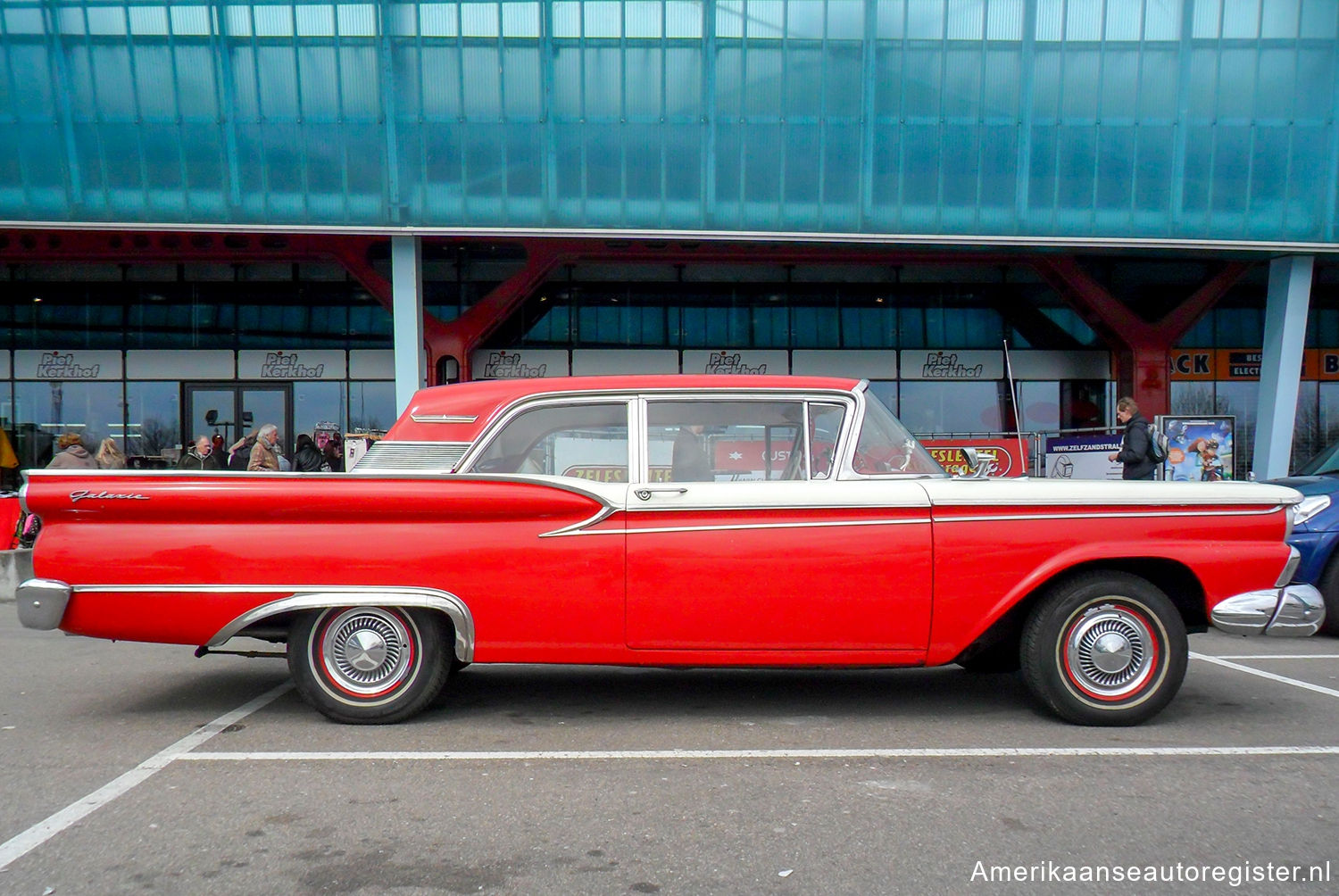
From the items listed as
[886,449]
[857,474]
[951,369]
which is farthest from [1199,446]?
[857,474]

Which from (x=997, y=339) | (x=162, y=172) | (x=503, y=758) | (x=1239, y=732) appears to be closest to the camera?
(x=503, y=758)

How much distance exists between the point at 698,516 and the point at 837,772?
4.23 feet

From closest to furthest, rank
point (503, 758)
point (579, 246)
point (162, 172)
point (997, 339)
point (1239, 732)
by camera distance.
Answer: point (503, 758)
point (1239, 732)
point (162, 172)
point (579, 246)
point (997, 339)

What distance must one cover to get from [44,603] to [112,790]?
112 cm

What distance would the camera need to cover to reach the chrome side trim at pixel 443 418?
5.01 metres

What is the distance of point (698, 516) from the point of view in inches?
183

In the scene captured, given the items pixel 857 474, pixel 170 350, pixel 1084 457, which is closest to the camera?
pixel 857 474

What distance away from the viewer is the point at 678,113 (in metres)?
18.2

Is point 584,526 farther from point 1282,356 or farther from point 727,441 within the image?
point 1282,356

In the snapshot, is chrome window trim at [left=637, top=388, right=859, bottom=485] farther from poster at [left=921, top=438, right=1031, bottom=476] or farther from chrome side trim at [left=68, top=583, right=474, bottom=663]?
poster at [left=921, top=438, right=1031, bottom=476]

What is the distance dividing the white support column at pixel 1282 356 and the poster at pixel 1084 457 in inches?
254

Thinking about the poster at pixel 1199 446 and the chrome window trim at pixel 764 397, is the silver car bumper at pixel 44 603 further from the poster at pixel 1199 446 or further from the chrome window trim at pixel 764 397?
the poster at pixel 1199 446

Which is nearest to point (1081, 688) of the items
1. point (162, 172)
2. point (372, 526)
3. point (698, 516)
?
point (698, 516)

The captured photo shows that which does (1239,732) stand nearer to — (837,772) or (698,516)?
(837,772)
